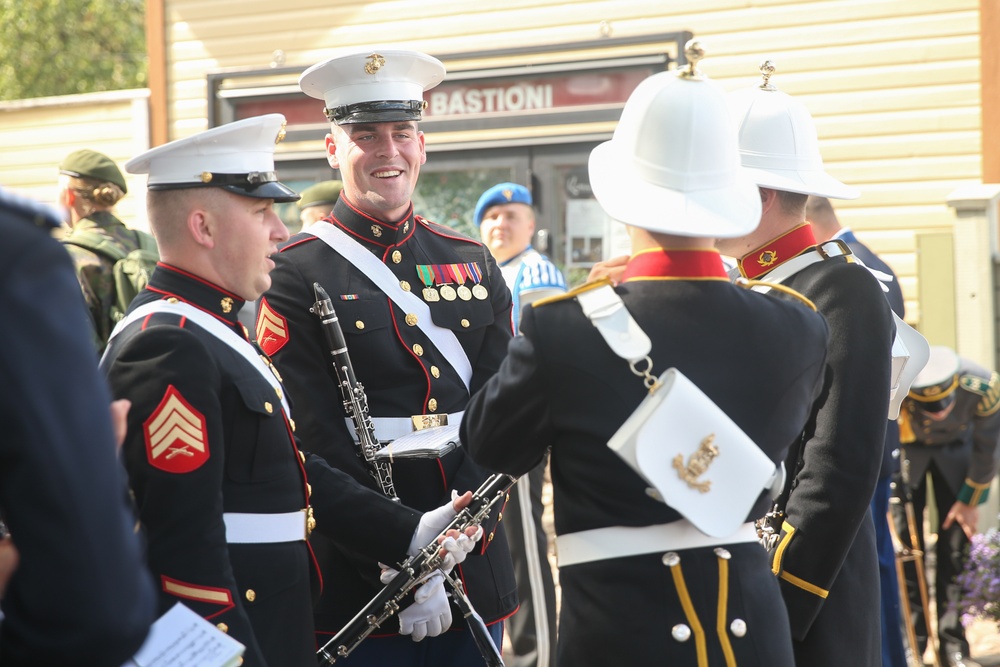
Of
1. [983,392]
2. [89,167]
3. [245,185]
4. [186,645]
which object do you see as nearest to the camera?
[186,645]

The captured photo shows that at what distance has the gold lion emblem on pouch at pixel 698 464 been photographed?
2082 mm

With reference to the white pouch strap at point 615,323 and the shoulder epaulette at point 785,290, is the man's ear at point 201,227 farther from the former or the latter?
the shoulder epaulette at point 785,290

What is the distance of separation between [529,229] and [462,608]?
3.96 meters

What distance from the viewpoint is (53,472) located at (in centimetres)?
132

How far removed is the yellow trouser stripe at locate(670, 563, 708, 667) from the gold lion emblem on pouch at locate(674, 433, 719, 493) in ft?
0.57

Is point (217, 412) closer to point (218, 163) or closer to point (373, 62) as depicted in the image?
point (218, 163)

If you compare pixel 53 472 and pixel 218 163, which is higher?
pixel 218 163

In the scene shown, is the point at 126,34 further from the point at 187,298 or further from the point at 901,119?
the point at 187,298

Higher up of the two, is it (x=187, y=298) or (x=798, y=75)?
(x=798, y=75)

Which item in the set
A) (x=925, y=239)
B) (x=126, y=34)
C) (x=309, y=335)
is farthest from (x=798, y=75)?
(x=126, y=34)

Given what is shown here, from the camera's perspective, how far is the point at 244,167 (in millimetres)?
2502

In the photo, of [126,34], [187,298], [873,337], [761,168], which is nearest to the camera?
[187,298]

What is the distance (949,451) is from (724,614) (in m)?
4.45

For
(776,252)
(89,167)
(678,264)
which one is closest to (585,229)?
(89,167)
